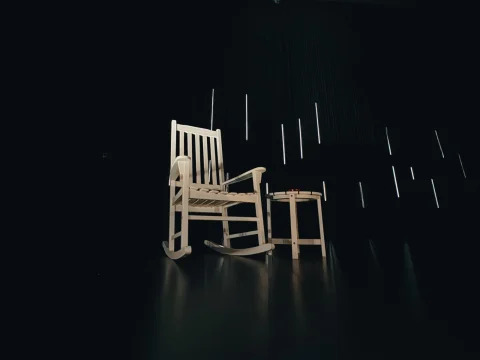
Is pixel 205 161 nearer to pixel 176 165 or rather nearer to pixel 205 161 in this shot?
pixel 205 161

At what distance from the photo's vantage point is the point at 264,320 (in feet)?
1.61

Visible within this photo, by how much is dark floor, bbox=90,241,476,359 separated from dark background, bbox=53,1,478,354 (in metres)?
1.14

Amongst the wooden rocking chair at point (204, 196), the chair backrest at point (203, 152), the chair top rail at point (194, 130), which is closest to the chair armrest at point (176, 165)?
the wooden rocking chair at point (204, 196)

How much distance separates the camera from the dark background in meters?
2.10

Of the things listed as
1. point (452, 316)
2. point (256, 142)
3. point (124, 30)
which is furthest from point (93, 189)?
point (256, 142)

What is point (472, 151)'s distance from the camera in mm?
4023

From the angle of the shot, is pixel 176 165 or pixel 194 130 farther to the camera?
pixel 194 130

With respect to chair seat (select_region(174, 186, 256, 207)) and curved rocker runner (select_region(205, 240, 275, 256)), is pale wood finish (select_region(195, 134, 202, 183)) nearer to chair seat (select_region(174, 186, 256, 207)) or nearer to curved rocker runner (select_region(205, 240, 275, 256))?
chair seat (select_region(174, 186, 256, 207))

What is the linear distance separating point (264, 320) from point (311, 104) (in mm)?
3454

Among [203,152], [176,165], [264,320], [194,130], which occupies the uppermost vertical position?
[194,130]

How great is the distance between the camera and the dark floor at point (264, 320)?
0.38m

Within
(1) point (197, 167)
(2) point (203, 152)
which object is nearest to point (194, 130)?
(2) point (203, 152)

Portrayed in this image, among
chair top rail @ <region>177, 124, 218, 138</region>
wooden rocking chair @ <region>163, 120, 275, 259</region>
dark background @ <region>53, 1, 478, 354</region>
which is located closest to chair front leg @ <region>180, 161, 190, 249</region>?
wooden rocking chair @ <region>163, 120, 275, 259</region>

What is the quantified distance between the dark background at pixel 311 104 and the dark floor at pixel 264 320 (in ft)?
3.74
